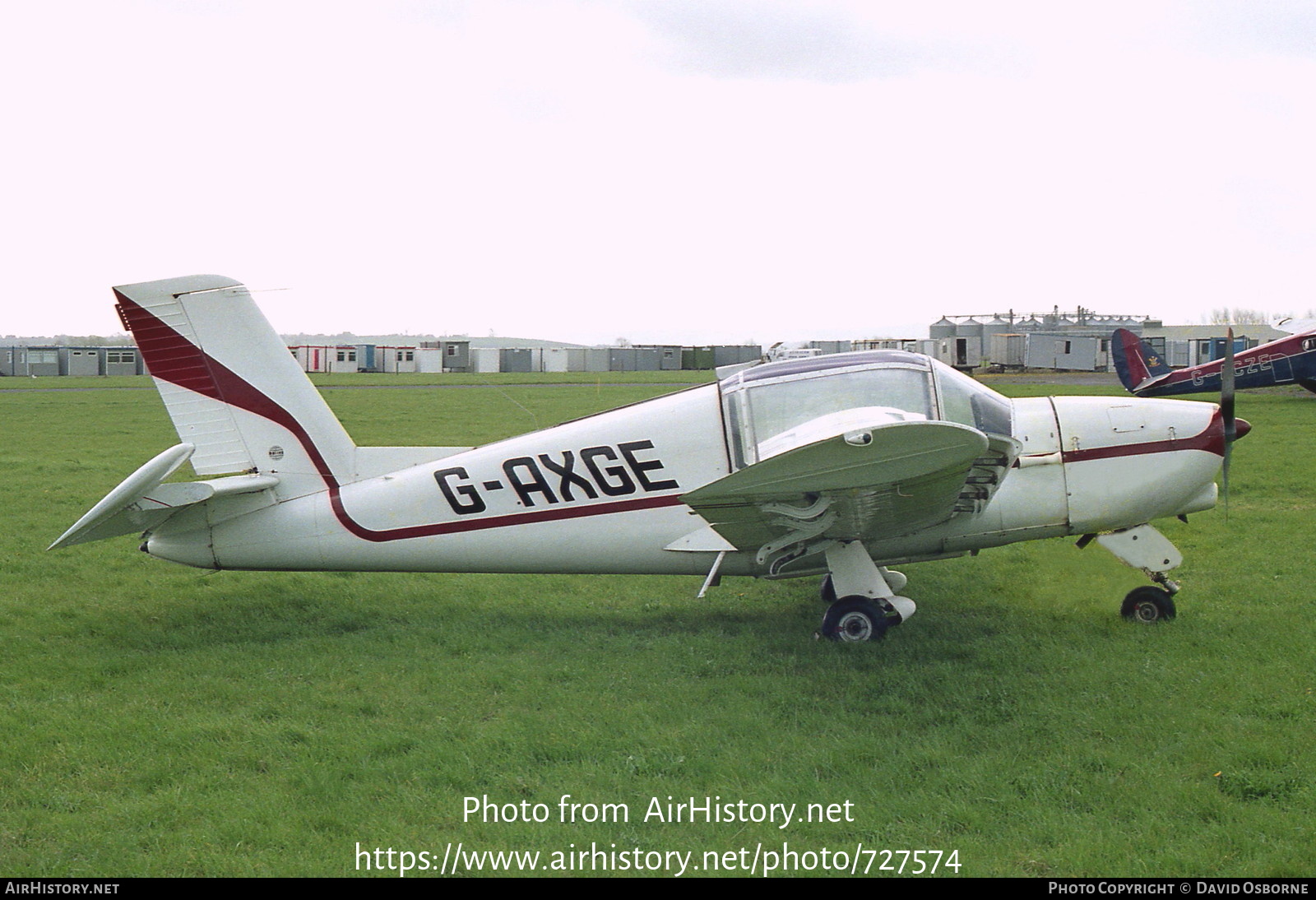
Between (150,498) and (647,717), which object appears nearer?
(647,717)

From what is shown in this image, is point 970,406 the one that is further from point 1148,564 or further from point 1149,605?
point 1149,605

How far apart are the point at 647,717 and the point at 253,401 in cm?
420

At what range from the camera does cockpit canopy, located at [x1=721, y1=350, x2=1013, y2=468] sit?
6887 mm

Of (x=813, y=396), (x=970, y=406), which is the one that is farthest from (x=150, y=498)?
(x=970, y=406)

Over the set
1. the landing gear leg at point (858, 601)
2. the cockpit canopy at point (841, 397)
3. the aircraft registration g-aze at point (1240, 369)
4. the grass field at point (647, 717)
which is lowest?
the grass field at point (647, 717)

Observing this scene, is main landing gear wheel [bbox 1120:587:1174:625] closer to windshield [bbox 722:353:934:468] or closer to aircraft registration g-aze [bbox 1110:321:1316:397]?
windshield [bbox 722:353:934:468]

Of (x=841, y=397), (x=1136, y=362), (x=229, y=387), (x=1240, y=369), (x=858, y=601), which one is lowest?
(x=858, y=601)

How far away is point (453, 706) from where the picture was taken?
6.01m

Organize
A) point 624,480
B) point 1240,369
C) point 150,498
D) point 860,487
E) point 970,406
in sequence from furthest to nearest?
point 1240,369 < point 624,480 < point 150,498 < point 970,406 < point 860,487

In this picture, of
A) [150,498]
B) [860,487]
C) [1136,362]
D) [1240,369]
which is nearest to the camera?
[860,487]

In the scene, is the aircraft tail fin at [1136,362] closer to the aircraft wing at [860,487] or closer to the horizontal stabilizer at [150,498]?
the aircraft wing at [860,487]

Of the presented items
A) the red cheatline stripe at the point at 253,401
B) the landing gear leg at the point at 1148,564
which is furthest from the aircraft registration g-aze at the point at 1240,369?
the red cheatline stripe at the point at 253,401

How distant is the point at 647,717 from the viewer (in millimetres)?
5723

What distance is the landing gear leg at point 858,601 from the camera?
6969mm
